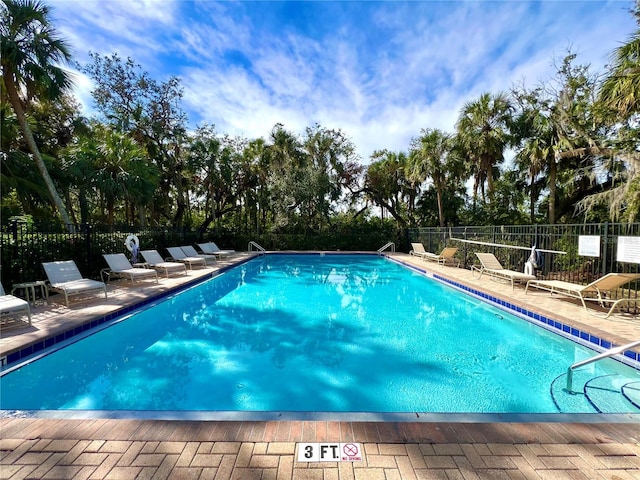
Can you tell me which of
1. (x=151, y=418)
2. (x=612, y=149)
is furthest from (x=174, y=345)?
(x=612, y=149)

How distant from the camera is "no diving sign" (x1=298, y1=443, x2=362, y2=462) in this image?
6.88 feet

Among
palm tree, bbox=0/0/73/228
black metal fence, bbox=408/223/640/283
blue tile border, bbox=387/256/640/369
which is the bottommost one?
blue tile border, bbox=387/256/640/369

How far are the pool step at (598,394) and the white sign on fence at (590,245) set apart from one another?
3.77 meters

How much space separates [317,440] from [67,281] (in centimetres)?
710

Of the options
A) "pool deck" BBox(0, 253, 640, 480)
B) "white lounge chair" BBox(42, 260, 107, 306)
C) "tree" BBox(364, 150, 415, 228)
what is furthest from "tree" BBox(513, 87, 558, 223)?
"white lounge chair" BBox(42, 260, 107, 306)

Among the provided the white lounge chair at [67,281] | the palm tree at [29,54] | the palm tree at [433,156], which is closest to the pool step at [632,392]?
the white lounge chair at [67,281]

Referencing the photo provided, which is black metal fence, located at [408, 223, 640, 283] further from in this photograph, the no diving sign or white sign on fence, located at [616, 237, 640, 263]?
the no diving sign

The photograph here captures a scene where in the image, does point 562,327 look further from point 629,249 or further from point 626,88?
point 626,88

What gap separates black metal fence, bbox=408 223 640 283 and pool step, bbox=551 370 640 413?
3.16 meters

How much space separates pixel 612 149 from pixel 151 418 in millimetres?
16793

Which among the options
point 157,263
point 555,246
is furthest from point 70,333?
point 555,246

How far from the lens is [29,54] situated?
28.5ft

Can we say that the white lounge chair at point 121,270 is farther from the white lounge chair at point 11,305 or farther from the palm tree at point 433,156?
the palm tree at point 433,156

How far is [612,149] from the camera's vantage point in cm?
1222
